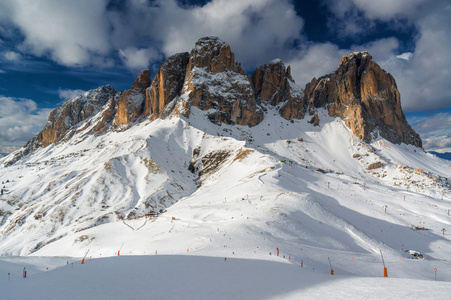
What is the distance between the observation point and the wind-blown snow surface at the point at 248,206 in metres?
24.2

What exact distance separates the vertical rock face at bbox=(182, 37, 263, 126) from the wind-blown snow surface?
10.2m

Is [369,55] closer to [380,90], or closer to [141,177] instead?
[380,90]

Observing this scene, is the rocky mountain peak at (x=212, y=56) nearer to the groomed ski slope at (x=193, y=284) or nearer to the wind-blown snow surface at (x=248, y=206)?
the wind-blown snow surface at (x=248, y=206)

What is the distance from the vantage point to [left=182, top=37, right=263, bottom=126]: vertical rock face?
175 m

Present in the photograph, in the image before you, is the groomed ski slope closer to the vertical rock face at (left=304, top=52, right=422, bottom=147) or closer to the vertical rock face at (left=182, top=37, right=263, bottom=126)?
the vertical rock face at (left=182, top=37, right=263, bottom=126)

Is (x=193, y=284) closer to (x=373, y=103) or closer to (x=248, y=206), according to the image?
(x=248, y=206)

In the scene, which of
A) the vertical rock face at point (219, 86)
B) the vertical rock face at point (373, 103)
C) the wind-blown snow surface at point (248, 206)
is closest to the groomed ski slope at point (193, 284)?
the wind-blown snow surface at point (248, 206)

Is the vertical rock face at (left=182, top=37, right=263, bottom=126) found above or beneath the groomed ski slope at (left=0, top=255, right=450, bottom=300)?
above

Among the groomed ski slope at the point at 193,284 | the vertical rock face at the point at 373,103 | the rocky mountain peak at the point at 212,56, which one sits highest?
the rocky mountain peak at the point at 212,56

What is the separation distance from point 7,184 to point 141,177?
77410 mm

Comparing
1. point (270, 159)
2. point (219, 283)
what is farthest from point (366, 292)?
point (270, 159)

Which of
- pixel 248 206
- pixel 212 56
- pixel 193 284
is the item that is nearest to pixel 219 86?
pixel 212 56

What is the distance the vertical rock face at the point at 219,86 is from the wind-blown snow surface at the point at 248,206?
10.2 metres

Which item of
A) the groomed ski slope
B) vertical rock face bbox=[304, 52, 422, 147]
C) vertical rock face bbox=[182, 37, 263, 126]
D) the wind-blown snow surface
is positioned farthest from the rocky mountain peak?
the groomed ski slope
